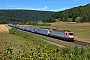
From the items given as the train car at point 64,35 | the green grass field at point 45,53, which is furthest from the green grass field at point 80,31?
the green grass field at point 45,53

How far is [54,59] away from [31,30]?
301ft

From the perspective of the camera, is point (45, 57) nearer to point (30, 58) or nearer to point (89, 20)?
point (30, 58)

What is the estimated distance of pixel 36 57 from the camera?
66.5 feet

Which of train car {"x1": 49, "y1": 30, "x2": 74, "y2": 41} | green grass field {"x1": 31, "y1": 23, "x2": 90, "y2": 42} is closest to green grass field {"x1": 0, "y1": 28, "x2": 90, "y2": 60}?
train car {"x1": 49, "y1": 30, "x2": 74, "y2": 41}

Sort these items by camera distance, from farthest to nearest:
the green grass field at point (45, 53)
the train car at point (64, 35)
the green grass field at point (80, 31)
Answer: the green grass field at point (80, 31) < the train car at point (64, 35) < the green grass field at point (45, 53)

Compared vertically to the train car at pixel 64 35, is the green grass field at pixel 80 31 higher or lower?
lower

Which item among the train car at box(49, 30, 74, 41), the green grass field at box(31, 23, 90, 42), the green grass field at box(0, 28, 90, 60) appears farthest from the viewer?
the green grass field at box(31, 23, 90, 42)

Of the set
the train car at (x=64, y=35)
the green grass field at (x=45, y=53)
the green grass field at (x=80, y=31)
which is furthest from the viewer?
the green grass field at (x=80, y=31)

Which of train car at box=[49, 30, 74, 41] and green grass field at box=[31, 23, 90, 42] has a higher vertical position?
train car at box=[49, 30, 74, 41]

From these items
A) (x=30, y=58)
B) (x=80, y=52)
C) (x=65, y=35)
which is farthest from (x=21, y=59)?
(x=65, y=35)

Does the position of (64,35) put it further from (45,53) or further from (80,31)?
(45,53)

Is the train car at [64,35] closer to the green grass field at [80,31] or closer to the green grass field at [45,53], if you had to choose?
the green grass field at [80,31]

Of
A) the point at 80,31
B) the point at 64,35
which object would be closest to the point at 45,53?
the point at 64,35

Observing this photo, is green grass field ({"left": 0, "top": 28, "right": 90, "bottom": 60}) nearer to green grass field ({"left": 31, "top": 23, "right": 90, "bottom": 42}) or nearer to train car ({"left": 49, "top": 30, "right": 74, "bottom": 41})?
train car ({"left": 49, "top": 30, "right": 74, "bottom": 41})
